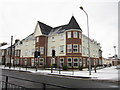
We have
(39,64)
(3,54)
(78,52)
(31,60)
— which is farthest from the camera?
(3,54)

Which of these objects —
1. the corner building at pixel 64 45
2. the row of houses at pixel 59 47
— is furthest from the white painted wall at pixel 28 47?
the corner building at pixel 64 45

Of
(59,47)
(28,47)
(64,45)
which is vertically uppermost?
(64,45)

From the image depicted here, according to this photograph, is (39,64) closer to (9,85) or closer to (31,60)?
(31,60)

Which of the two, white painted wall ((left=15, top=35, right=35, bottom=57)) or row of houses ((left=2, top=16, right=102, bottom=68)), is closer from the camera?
row of houses ((left=2, top=16, right=102, bottom=68))

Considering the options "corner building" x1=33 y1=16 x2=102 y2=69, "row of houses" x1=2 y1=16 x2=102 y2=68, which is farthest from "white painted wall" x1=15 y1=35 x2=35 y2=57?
"corner building" x1=33 y1=16 x2=102 y2=69

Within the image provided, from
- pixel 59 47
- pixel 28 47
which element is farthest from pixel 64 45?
pixel 28 47

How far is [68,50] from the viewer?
28.0 metres

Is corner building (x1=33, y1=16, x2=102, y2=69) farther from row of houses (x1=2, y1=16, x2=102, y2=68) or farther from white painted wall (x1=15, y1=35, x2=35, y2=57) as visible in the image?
white painted wall (x1=15, y1=35, x2=35, y2=57)

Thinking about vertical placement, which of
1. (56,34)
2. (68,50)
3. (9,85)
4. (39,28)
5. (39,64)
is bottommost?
(39,64)

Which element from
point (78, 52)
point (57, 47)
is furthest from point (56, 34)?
point (78, 52)

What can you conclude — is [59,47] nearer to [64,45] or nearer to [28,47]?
[64,45]

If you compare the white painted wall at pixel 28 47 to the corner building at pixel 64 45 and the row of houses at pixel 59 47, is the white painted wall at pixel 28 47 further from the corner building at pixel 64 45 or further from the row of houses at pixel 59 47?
the corner building at pixel 64 45

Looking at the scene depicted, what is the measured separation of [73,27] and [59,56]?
8585mm

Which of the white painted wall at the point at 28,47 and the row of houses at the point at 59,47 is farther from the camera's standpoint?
the white painted wall at the point at 28,47
